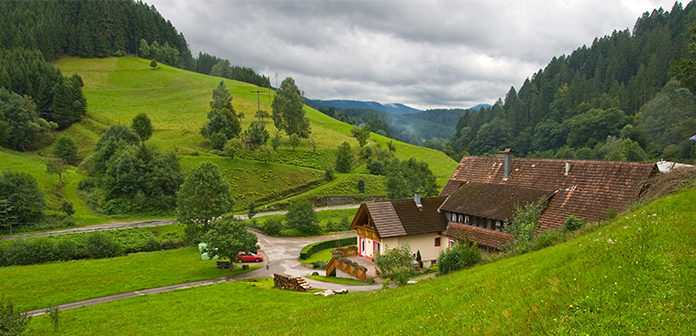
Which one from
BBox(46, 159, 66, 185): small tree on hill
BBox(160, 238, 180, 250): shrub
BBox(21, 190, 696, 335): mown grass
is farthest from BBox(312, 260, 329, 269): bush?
BBox(46, 159, 66, 185): small tree on hill

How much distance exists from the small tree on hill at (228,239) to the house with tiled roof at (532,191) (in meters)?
19.3

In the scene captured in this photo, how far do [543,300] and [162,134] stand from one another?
90245 millimetres

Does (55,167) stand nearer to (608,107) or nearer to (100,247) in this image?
(100,247)

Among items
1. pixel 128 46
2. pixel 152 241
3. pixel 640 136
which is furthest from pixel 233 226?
pixel 128 46

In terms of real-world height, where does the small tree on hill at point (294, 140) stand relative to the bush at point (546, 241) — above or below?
above

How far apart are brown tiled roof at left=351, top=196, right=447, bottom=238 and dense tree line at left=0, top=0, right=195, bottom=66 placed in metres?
127

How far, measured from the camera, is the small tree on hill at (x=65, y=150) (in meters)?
68.7

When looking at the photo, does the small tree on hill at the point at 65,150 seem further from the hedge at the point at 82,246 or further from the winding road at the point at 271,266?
the hedge at the point at 82,246

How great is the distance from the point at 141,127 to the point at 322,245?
53.8m

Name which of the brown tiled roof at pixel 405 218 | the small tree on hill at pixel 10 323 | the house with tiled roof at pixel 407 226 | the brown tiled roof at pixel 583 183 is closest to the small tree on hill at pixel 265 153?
the house with tiled roof at pixel 407 226

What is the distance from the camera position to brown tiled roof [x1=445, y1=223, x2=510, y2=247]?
30.1 meters

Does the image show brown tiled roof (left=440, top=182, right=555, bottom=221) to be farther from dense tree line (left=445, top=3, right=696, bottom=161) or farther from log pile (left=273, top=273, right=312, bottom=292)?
dense tree line (left=445, top=3, right=696, bottom=161)

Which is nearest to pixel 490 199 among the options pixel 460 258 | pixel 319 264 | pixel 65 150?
pixel 460 258

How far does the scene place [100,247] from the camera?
40031 mm
